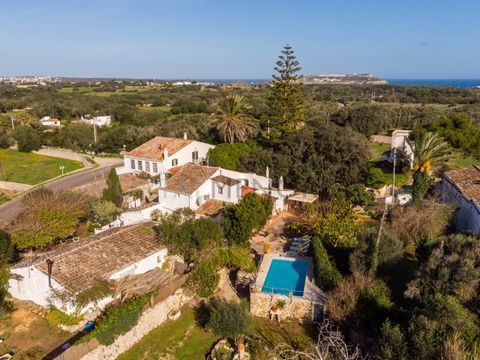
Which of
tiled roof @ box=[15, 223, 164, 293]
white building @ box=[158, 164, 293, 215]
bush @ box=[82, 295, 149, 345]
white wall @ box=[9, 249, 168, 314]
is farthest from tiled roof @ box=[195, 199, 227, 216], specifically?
bush @ box=[82, 295, 149, 345]

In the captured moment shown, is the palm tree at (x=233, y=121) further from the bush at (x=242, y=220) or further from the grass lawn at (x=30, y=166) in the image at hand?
the bush at (x=242, y=220)

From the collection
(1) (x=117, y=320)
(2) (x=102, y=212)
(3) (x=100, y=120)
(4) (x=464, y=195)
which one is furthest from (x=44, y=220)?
(3) (x=100, y=120)

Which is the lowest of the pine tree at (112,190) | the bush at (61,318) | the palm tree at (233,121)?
the bush at (61,318)

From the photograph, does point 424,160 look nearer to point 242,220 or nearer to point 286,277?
point 242,220

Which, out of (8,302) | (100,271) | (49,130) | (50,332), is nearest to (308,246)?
(100,271)

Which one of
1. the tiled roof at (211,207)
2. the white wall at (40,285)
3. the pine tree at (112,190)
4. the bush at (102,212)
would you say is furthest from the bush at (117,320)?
the pine tree at (112,190)
